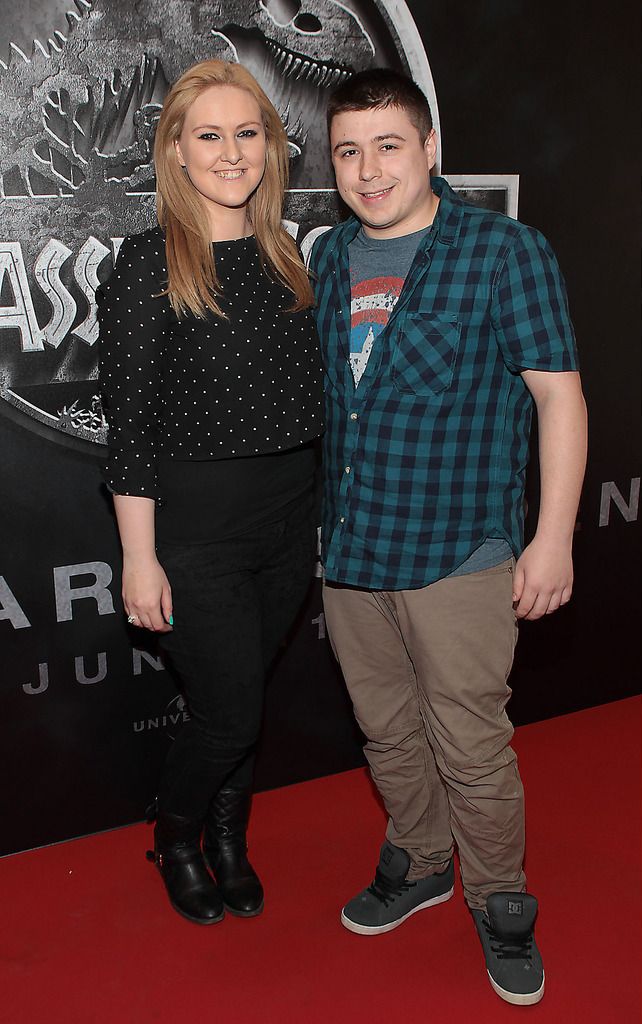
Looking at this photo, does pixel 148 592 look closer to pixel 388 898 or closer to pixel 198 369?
pixel 198 369

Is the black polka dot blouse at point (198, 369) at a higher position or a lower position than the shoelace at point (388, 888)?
higher

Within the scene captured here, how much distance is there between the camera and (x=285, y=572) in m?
1.93

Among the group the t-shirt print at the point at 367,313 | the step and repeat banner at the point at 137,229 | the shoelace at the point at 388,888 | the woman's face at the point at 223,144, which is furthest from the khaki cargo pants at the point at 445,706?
the woman's face at the point at 223,144

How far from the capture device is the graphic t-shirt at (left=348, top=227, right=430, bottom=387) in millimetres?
1769

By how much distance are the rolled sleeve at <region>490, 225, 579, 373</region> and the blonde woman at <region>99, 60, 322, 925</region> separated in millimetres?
383

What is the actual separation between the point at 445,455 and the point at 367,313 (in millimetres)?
309

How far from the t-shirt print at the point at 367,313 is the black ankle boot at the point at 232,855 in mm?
1007

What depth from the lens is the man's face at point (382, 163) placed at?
1692 millimetres

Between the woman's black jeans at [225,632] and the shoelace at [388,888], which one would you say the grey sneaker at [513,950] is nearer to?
the shoelace at [388,888]

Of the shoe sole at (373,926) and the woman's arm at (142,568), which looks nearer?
the woman's arm at (142,568)

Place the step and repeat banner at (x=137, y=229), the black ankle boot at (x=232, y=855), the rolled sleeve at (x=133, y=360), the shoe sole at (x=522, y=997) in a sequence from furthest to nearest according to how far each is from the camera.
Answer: the black ankle boot at (x=232, y=855)
the step and repeat banner at (x=137, y=229)
the shoe sole at (x=522, y=997)
the rolled sleeve at (x=133, y=360)

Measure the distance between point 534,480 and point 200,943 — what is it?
1.55 m

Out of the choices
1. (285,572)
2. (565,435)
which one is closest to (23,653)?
(285,572)

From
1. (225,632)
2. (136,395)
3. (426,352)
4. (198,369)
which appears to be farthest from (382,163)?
(225,632)
